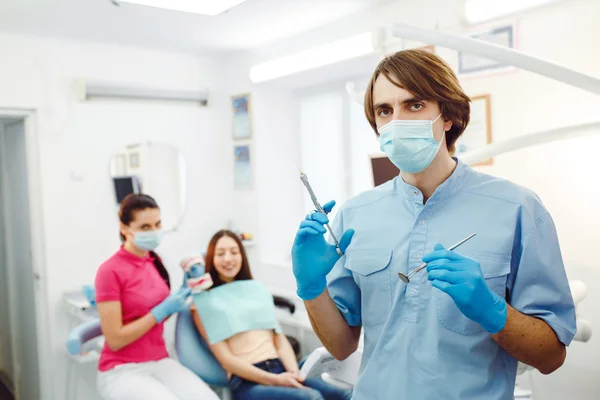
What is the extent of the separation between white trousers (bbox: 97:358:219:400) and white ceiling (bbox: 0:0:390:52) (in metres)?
1.83

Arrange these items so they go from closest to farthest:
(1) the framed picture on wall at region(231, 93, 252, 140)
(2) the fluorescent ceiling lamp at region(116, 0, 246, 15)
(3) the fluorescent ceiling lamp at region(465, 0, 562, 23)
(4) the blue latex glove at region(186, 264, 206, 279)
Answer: (3) the fluorescent ceiling lamp at region(465, 0, 562, 23)
(2) the fluorescent ceiling lamp at region(116, 0, 246, 15)
(4) the blue latex glove at region(186, 264, 206, 279)
(1) the framed picture on wall at region(231, 93, 252, 140)

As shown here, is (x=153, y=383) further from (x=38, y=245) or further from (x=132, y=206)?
(x=38, y=245)

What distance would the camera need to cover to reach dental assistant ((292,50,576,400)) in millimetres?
1114

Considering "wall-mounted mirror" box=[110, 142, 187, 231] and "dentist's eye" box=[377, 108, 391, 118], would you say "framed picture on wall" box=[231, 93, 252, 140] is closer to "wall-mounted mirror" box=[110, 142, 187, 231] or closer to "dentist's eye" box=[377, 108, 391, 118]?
"wall-mounted mirror" box=[110, 142, 187, 231]

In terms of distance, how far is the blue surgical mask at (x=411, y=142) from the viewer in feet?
3.91

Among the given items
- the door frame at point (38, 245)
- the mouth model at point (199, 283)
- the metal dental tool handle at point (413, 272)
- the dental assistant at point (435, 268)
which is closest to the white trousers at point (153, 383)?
the mouth model at point (199, 283)

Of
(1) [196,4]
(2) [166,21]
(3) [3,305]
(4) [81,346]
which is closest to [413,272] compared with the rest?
(1) [196,4]

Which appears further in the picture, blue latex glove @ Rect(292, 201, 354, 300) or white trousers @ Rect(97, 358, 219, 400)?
white trousers @ Rect(97, 358, 219, 400)

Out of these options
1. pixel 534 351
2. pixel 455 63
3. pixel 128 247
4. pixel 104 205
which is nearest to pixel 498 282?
pixel 534 351

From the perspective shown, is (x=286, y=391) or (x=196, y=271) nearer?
(x=286, y=391)

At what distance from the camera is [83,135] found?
3576 mm

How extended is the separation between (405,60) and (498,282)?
1.73 feet

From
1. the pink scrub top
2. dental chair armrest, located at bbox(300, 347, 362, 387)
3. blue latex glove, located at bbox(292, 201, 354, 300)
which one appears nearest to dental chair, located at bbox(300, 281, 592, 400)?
dental chair armrest, located at bbox(300, 347, 362, 387)

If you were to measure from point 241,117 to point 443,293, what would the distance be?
10.1 feet
